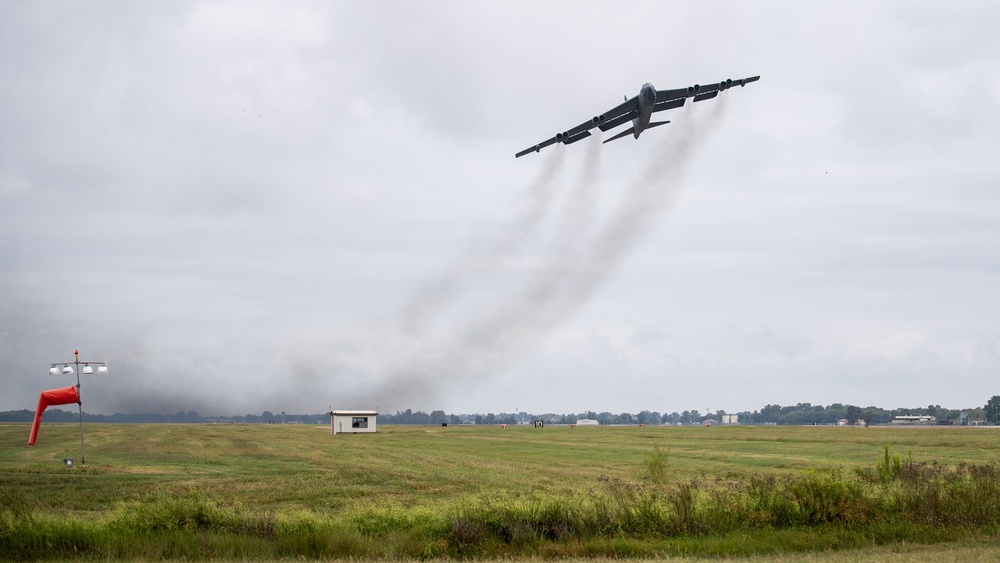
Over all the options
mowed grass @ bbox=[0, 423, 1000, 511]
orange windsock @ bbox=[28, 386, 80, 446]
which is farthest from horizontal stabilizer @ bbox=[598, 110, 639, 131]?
orange windsock @ bbox=[28, 386, 80, 446]

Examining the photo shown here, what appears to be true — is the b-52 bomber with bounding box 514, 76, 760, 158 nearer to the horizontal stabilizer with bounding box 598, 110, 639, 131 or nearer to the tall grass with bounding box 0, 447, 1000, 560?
the horizontal stabilizer with bounding box 598, 110, 639, 131

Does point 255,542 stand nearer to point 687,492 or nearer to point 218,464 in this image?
point 687,492

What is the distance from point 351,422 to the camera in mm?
96812

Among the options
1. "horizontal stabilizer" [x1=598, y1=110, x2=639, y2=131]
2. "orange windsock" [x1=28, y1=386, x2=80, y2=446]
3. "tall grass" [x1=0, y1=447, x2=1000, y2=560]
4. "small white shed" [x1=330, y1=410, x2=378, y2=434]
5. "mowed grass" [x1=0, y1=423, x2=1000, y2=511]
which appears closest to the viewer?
"tall grass" [x1=0, y1=447, x2=1000, y2=560]

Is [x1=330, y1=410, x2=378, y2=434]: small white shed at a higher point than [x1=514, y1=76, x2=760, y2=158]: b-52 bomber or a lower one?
lower

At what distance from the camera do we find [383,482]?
127ft

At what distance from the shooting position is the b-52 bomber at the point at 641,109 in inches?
1880

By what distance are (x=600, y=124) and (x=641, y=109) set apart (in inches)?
118

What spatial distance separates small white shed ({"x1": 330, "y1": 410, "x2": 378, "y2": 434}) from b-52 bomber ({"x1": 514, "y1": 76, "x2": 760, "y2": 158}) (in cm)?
5497

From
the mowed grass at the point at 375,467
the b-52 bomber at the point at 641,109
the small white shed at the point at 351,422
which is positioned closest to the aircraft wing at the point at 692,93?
the b-52 bomber at the point at 641,109

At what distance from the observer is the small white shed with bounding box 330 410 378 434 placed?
95375mm

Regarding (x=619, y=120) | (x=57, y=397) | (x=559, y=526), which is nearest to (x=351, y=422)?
(x=57, y=397)

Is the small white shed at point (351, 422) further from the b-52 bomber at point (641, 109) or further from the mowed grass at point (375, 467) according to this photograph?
the b-52 bomber at point (641, 109)

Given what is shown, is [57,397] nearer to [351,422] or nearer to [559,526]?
[559,526]
